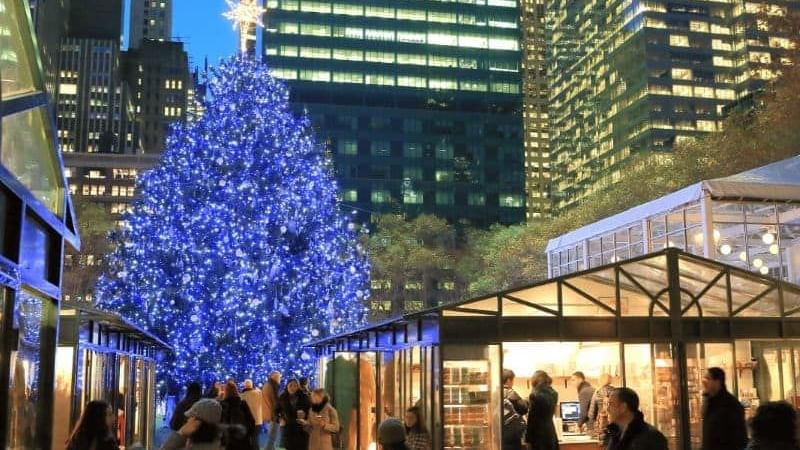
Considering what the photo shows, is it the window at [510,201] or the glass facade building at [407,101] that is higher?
the glass facade building at [407,101]

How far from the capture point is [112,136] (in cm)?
14138

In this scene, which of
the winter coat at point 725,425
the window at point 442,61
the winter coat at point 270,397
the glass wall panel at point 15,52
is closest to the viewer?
the glass wall panel at point 15,52

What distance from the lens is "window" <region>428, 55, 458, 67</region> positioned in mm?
107688

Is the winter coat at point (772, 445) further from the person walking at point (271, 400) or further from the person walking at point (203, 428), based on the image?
the person walking at point (271, 400)

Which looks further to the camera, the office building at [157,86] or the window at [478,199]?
the office building at [157,86]

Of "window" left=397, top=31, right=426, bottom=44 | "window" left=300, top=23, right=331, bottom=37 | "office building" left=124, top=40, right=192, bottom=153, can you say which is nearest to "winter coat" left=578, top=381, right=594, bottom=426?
"window" left=300, top=23, right=331, bottom=37

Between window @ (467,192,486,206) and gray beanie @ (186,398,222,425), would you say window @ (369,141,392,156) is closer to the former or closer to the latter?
window @ (467,192,486,206)

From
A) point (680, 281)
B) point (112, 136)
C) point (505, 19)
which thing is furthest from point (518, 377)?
point (112, 136)

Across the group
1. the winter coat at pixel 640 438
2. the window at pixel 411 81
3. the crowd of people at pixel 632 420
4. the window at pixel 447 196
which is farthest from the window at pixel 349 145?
the winter coat at pixel 640 438

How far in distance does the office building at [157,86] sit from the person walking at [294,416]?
485 feet

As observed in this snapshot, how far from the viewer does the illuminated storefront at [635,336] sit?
1151cm

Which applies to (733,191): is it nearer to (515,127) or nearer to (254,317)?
(254,317)

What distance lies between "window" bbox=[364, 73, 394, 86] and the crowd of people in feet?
304

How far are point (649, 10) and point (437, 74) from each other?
28.9 m
